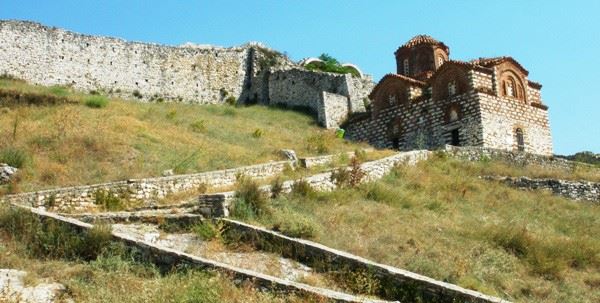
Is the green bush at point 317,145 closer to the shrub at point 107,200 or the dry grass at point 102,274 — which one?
the shrub at point 107,200

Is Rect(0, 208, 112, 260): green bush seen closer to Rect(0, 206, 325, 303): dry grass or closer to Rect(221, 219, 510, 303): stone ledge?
Rect(0, 206, 325, 303): dry grass

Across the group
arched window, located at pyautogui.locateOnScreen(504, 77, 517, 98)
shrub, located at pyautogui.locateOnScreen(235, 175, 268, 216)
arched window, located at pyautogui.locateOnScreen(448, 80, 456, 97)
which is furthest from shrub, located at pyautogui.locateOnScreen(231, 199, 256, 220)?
arched window, located at pyautogui.locateOnScreen(504, 77, 517, 98)

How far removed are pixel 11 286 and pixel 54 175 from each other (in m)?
8.47

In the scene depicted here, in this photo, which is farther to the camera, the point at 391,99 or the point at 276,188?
the point at 391,99

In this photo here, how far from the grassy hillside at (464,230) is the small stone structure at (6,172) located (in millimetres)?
6373

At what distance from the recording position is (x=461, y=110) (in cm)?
2792

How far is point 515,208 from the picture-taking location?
18875mm

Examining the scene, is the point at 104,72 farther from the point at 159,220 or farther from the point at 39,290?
the point at 39,290

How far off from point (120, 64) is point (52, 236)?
24.0m

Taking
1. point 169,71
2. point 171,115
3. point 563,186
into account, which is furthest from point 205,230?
point 169,71

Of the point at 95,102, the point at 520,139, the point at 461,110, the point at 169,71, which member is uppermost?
the point at 169,71

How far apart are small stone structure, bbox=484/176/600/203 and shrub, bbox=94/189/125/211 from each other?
11892 mm

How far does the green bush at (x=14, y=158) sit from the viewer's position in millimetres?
16922

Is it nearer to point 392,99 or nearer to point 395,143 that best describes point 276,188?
point 395,143
